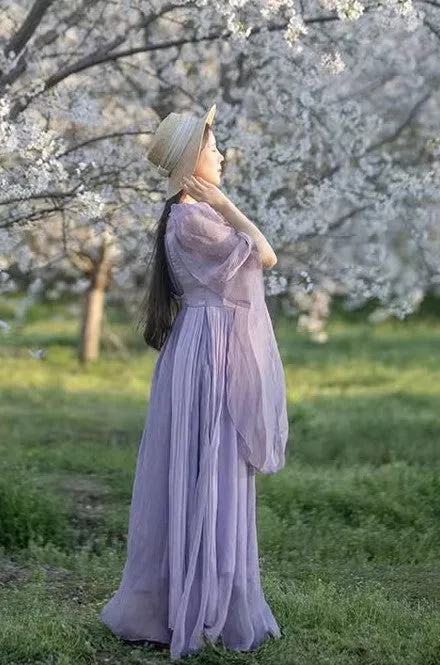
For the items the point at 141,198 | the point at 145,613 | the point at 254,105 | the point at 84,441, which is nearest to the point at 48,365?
the point at 84,441

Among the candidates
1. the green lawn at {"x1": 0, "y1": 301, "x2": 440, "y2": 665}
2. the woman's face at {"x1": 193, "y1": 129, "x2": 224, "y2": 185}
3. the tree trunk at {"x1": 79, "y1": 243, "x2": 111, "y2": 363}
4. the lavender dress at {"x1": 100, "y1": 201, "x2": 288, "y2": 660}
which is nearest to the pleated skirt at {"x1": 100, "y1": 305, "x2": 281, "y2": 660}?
the lavender dress at {"x1": 100, "y1": 201, "x2": 288, "y2": 660}

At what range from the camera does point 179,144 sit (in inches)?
237

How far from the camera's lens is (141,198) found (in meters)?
9.53

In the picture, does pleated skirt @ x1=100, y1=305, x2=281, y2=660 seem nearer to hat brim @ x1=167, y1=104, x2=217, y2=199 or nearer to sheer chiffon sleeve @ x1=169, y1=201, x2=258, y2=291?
sheer chiffon sleeve @ x1=169, y1=201, x2=258, y2=291

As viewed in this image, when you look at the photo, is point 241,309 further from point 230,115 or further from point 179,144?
point 230,115

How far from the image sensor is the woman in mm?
5914

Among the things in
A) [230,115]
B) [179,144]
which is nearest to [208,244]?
[179,144]

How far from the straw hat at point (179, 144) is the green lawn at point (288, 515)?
6.30 ft

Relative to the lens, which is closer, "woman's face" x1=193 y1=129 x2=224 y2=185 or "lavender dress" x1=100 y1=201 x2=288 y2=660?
"lavender dress" x1=100 y1=201 x2=288 y2=660

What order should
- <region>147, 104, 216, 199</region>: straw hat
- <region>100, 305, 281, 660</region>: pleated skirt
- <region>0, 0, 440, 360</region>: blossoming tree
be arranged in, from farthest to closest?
1. <region>0, 0, 440, 360</region>: blossoming tree
2. <region>147, 104, 216, 199</region>: straw hat
3. <region>100, 305, 281, 660</region>: pleated skirt

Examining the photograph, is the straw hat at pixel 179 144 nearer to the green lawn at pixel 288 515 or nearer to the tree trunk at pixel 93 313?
the green lawn at pixel 288 515

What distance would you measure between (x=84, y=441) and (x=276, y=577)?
18.9ft

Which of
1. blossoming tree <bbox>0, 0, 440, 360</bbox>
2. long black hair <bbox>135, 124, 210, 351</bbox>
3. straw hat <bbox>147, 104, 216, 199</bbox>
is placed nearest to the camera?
straw hat <bbox>147, 104, 216, 199</bbox>

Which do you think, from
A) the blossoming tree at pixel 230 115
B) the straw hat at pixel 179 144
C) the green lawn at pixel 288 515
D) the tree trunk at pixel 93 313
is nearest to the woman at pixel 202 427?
the straw hat at pixel 179 144
